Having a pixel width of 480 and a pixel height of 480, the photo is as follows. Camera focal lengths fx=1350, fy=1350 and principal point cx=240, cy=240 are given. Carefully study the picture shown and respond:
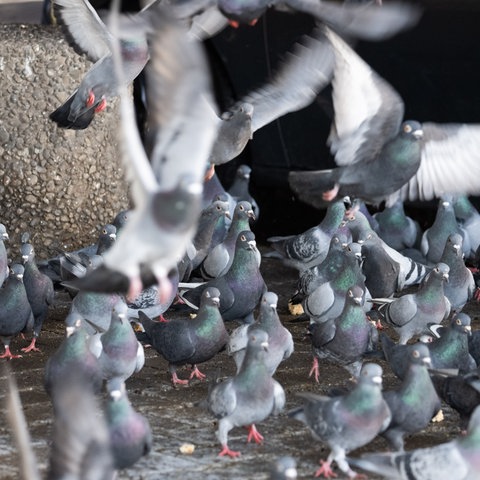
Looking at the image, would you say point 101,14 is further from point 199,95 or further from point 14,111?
point 199,95

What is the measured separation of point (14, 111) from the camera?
9.08 meters

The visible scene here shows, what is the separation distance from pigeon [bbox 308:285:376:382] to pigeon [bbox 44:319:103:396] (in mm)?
1348

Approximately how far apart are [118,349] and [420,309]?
1.99 metres

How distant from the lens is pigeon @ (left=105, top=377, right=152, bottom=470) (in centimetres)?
526

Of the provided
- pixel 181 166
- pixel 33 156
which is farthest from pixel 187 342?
pixel 33 156

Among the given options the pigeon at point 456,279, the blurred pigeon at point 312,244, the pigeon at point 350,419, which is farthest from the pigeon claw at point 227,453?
the blurred pigeon at point 312,244

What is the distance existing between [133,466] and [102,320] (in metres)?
1.70

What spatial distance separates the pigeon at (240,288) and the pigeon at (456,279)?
123 centimetres

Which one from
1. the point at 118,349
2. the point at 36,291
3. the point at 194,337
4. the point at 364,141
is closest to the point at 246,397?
the point at 118,349

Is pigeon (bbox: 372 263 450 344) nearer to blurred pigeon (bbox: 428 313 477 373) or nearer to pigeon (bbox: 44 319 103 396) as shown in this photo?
blurred pigeon (bbox: 428 313 477 373)

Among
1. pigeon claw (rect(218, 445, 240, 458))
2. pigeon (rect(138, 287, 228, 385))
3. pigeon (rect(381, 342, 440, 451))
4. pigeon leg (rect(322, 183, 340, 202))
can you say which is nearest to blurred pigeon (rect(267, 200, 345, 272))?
pigeon leg (rect(322, 183, 340, 202))

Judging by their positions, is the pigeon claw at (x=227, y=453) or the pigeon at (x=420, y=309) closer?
the pigeon claw at (x=227, y=453)

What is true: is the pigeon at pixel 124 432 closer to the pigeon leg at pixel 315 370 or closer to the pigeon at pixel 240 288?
the pigeon leg at pixel 315 370

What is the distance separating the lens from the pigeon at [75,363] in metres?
5.95
